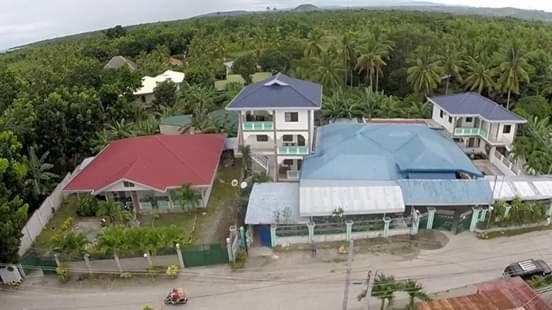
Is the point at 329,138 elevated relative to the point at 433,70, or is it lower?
lower

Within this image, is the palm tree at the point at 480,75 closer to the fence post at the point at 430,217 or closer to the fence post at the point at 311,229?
the fence post at the point at 430,217

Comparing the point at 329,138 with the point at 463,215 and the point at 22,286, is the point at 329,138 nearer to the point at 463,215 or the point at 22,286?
the point at 463,215

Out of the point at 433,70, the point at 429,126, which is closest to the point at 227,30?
the point at 433,70

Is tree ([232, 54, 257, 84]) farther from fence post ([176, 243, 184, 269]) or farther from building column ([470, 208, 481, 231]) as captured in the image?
building column ([470, 208, 481, 231])

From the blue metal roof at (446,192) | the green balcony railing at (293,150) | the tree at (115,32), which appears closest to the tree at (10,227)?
the green balcony railing at (293,150)

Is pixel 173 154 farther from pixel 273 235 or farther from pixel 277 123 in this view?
pixel 273 235

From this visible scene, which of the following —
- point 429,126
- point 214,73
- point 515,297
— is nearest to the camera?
point 515,297
